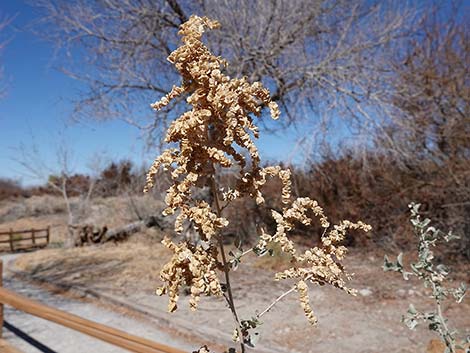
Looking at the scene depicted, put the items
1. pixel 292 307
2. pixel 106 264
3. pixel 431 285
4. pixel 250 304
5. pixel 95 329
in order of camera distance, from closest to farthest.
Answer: pixel 431 285 → pixel 95 329 → pixel 292 307 → pixel 250 304 → pixel 106 264

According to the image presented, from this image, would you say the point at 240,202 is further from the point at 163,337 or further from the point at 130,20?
the point at 163,337

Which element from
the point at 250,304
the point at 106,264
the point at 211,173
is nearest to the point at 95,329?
the point at 211,173

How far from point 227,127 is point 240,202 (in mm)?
11784

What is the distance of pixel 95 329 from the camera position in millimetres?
2889

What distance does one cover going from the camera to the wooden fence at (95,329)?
90.8 inches

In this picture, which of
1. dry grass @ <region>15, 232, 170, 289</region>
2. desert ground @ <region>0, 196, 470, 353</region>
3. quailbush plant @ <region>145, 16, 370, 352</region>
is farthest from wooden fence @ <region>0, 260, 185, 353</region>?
dry grass @ <region>15, 232, 170, 289</region>

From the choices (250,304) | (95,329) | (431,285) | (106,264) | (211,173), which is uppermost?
(211,173)

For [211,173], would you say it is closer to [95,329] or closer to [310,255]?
[310,255]

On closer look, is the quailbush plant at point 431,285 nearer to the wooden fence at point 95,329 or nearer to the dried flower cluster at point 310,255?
the dried flower cluster at point 310,255

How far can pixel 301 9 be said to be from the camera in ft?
27.9

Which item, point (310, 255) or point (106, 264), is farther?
point (106, 264)

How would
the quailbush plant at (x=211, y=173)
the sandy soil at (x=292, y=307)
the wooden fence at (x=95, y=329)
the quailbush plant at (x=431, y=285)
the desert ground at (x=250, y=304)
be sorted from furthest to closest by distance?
1. the desert ground at (x=250, y=304)
2. the sandy soil at (x=292, y=307)
3. the wooden fence at (x=95, y=329)
4. the quailbush plant at (x=431, y=285)
5. the quailbush plant at (x=211, y=173)

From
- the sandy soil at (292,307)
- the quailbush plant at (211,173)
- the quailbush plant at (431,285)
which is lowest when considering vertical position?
the sandy soil at (292,307)

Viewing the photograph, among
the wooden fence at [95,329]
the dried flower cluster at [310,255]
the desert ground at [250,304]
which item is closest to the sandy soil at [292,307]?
the desert ground at [250,304]
